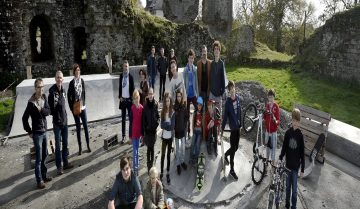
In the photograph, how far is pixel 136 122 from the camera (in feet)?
23.4

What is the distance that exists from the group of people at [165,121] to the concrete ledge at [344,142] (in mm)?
2510

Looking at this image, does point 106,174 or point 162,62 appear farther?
point 162,62

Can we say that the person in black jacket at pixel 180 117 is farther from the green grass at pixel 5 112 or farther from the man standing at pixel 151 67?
the green grass at pixel 5 112

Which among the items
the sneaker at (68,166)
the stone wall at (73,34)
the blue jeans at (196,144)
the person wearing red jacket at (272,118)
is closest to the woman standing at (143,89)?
the blue jeans at (196,144)

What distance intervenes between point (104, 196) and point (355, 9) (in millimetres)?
18020

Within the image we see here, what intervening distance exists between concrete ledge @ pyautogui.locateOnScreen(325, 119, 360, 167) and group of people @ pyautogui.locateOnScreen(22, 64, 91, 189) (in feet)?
21.6

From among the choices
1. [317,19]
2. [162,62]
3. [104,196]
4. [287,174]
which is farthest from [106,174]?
[317,19]

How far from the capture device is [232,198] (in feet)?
22.4

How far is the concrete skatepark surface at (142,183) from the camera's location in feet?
21.8

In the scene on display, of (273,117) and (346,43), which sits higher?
(346,43)

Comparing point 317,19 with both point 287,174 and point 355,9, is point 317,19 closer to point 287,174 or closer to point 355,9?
point 355,9

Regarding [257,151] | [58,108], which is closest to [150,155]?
[58,108]

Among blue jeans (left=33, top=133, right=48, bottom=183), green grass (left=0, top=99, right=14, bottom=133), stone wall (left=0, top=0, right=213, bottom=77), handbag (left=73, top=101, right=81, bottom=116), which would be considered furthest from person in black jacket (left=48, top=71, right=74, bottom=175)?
stone wall (left=0, top=0, right=213, bottom=77)

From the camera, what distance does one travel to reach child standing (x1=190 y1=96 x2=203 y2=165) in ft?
24.1
